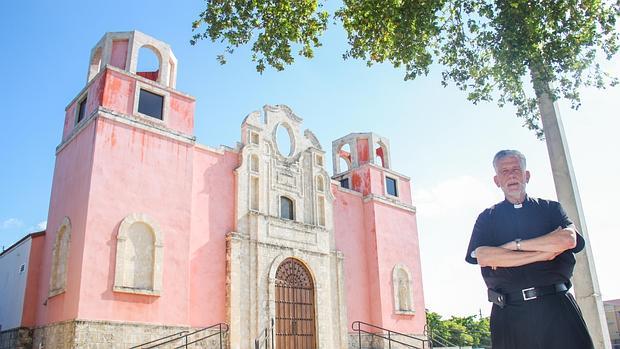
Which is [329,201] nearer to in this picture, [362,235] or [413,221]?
[362,235]

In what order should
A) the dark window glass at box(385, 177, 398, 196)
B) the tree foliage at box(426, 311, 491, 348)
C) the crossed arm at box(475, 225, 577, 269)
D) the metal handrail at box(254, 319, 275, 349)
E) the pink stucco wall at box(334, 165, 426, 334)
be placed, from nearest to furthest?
the crossed arm at box(475, 225, 577, 269) → the metal handrail at box(254, 319, 275, 349) → the pink stucco wall at box(334, 165, 426, 334) → the dark window glass at box(385, 177, 398, 196) → the tree foliage at box(426, 311, 491, 348)

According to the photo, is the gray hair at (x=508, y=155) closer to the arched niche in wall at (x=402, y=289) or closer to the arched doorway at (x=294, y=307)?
the arched doorway at (x=294, y=307)

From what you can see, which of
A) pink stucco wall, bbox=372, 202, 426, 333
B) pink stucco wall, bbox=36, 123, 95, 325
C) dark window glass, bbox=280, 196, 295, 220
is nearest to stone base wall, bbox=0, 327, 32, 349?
pink stucco wall, bbox=36, 123, 95, 325

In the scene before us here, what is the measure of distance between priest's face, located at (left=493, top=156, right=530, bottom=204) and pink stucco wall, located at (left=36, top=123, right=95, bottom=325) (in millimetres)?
10036

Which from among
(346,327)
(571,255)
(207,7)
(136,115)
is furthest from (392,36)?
(346,327)

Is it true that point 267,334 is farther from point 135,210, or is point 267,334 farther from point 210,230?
point 135,210

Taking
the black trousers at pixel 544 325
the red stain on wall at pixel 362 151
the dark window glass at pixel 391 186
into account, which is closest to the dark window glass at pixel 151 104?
the red stain on wall at pixel 362 151

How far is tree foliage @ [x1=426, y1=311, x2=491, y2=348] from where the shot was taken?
35.3 meters

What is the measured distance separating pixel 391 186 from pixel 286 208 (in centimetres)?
543

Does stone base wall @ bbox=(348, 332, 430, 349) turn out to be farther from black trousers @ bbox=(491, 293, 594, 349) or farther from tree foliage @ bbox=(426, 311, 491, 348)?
tree foliage @ bbox=(426, 311, 491, 348)

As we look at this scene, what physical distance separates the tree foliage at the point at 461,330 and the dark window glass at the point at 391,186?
17.3 meters

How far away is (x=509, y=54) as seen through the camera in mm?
7934

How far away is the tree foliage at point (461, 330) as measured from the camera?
116 feet

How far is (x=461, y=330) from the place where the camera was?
3619cm
